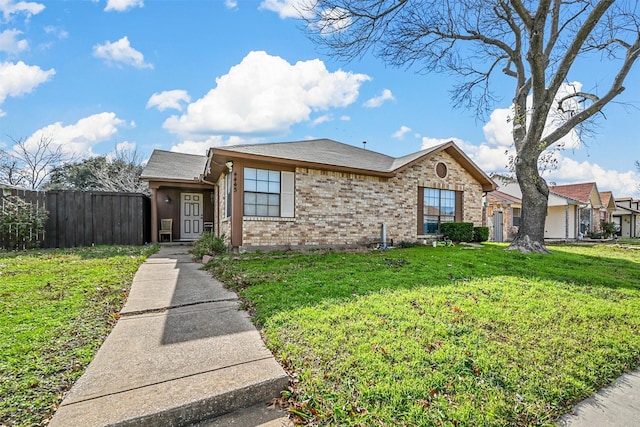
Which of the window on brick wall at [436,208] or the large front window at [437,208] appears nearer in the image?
the window on brick wall at [436,208]

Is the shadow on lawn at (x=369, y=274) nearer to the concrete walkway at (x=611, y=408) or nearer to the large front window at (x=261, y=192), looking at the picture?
the large front window at (x=261, y=192)

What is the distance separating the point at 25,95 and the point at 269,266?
51.6 feet

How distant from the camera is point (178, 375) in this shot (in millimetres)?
2477

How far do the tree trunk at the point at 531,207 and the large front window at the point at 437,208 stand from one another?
2965 mm

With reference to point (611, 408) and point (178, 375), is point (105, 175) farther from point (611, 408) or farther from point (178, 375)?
point (611, 408)

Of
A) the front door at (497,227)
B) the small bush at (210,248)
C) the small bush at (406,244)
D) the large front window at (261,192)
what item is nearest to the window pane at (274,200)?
the large front window at (261,192)

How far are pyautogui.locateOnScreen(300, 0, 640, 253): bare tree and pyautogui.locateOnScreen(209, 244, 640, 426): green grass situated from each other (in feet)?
19.2

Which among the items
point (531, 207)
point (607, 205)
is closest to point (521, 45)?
point (531, 207)

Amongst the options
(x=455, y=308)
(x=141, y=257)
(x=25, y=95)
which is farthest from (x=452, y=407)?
(x=25, y=95)

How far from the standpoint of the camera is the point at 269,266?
682cm

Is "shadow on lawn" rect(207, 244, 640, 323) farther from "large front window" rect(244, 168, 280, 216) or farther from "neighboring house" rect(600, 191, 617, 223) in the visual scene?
"neighboring house" rect(600, 191, 617, 223)

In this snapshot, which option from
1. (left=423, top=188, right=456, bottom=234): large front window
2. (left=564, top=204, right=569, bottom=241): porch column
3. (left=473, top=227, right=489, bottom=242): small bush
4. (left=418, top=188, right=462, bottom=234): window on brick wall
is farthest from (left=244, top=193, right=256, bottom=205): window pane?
(left=564, top=204, right=569, bottom=241): porch column

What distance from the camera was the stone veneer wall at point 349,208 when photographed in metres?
9.60

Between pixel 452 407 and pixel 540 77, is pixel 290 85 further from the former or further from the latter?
pixel 452 407
